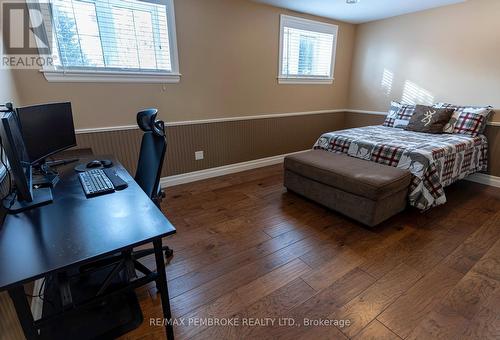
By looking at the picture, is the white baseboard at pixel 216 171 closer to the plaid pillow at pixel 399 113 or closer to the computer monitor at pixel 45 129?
the computer monitor at pixel 45 129

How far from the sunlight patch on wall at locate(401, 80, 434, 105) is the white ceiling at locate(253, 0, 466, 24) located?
1001mm

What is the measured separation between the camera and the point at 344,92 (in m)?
4.70

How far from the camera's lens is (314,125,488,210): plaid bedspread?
233 centimetres

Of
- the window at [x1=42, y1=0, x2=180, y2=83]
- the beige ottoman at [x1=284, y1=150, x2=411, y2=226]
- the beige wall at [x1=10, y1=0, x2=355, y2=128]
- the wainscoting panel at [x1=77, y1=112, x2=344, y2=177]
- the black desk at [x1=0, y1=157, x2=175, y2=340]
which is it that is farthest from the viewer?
the wainscoting panel at [x1=77, y1=112, x2=344, y2=177]

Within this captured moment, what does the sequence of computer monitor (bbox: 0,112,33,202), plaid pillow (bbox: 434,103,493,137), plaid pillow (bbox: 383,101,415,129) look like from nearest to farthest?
computer monitor (bbox: 0,112,33,202) → plaid pillow (bbox: 434,103,493,137) → plaid pillow (bbox: 383,101,415,129)

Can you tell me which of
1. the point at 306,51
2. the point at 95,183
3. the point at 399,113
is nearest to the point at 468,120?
the point at 399,113

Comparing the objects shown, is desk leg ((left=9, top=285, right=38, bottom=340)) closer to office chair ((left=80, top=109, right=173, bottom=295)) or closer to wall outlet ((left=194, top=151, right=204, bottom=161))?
office chair ((left=80, top=109, right=173, bottom=295))

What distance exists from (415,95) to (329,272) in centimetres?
337

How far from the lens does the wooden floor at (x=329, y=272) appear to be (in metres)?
1.36


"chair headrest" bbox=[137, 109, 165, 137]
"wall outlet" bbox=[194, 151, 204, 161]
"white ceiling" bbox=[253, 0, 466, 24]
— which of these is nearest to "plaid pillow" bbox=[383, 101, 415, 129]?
"white ceiling" bbox=[253, 0, 466, 24]

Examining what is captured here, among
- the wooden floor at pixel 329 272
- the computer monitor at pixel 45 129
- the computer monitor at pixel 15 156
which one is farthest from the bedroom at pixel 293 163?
the computer monitor at pixel 45 129

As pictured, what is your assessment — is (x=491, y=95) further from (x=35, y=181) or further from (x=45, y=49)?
(x=45, y=49)

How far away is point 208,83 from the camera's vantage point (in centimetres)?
317

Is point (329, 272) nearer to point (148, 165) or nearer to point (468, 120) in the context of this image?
point (148, 165)
